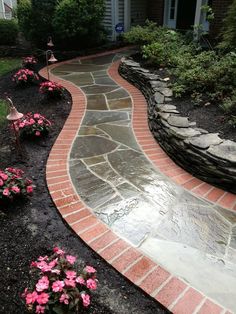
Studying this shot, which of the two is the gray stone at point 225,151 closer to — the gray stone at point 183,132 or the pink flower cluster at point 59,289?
the gray stone at point 183,132

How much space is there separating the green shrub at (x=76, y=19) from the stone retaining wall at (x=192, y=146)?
15.4 ft

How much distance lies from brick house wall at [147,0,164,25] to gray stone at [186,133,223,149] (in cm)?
807

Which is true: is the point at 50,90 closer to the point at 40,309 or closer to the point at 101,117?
the point at 101,117

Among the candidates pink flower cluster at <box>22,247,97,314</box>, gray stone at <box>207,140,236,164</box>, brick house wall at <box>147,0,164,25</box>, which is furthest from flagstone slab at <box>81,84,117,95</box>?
brick house wall at <box>147,0,164,25</box>

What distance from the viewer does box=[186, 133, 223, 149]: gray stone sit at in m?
3.34

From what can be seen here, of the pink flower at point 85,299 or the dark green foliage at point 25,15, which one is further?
the dark green foliage at point 25,15

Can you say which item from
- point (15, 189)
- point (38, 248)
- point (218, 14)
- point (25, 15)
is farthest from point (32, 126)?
point (218, 14)

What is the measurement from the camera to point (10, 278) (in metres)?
2.18

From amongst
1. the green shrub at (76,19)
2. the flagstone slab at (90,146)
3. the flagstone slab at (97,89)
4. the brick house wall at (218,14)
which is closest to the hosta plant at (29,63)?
the green shrub at (76,19)

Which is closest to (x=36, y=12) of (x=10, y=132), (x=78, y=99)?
(x=78, y=99)

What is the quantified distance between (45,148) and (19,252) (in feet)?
5.99

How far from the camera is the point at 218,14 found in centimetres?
838

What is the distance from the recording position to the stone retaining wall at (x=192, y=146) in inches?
123

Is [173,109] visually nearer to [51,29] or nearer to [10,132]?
[10,132]
